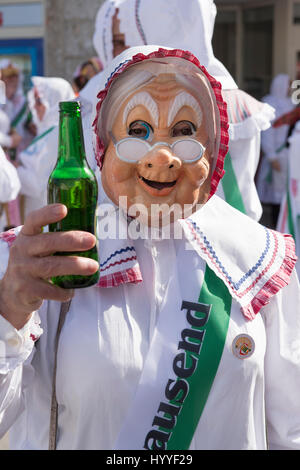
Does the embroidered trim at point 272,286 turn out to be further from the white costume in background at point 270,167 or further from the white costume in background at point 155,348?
the white costume in background at point 270,167

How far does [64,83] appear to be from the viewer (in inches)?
253

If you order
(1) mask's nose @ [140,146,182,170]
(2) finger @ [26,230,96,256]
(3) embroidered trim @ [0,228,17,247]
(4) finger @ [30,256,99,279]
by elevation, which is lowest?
(3) embroidered trim @ [0,228,17,247]

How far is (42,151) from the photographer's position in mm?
4504

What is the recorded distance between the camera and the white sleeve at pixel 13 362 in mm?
1501

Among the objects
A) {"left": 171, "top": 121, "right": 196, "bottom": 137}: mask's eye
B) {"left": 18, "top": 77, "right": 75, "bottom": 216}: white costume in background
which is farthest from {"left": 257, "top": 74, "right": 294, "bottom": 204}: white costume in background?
{"left": 171, "top": 121, "right": 196, "bottom": 137}: mask's eye

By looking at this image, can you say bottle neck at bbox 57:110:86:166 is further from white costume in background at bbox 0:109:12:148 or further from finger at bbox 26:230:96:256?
white costume in background at bbox 0:109:12:148

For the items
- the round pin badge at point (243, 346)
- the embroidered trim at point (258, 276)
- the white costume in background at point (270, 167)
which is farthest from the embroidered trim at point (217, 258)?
the white costume in background at point (270, 167)

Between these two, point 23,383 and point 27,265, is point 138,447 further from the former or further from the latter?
point 27,265

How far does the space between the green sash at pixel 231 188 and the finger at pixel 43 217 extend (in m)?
1.79

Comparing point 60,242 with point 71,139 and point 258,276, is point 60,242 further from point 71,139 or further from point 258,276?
point 258,276

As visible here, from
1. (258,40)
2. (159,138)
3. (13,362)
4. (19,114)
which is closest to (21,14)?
(19,114)

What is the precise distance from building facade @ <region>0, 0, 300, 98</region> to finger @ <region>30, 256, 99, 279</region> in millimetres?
7485

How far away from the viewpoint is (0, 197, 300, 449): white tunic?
1.68m
